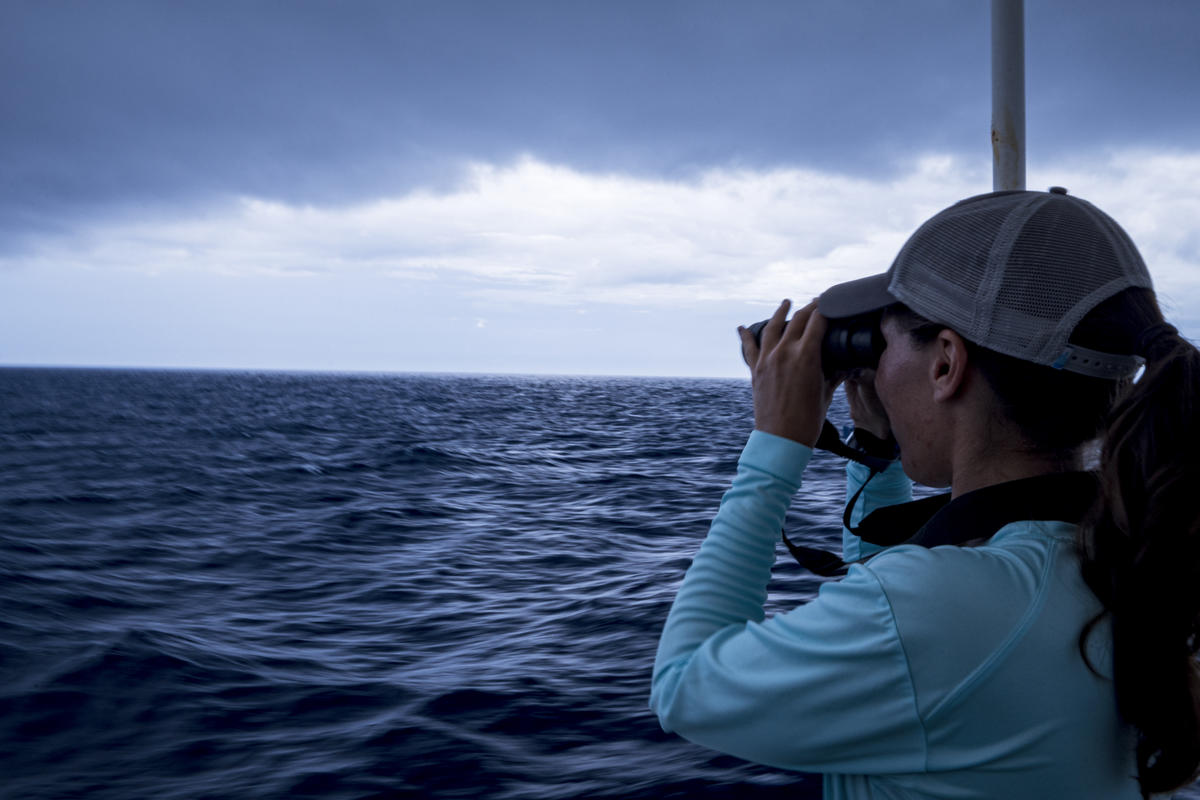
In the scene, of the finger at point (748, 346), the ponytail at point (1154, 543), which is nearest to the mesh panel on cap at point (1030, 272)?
the ponytail at point (1154, 543)

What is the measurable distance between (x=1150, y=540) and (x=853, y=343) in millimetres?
469

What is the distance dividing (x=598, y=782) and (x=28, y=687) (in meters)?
3.49

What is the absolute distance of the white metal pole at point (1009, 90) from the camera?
2869 mm

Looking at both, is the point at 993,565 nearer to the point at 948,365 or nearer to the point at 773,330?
the point at 948,365

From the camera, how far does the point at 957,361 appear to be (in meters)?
1.22

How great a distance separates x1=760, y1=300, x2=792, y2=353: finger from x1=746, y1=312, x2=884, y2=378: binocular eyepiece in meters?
0.08

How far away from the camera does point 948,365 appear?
1.25m

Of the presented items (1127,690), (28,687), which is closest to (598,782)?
(1127,690)

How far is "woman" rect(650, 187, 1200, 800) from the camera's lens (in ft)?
3.44

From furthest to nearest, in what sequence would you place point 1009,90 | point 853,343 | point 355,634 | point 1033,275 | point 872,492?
point 355,634 < point 1009,90 < point 872,492 < point 853,343 < point 1033,275

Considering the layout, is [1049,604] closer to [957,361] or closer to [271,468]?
[957,361]

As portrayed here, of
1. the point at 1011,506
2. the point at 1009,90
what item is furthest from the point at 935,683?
the point at 1009,90

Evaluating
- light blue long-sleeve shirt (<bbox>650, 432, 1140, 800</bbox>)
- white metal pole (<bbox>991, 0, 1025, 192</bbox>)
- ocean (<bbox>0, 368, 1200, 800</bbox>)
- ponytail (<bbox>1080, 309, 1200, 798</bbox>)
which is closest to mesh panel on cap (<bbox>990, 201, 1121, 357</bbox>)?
ponytail (<bbox>1080, 309, 1200, 798</bbox>)

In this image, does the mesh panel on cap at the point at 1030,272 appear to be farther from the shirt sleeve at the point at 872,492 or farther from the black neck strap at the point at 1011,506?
the shirt sleeve at the point at 872,492
